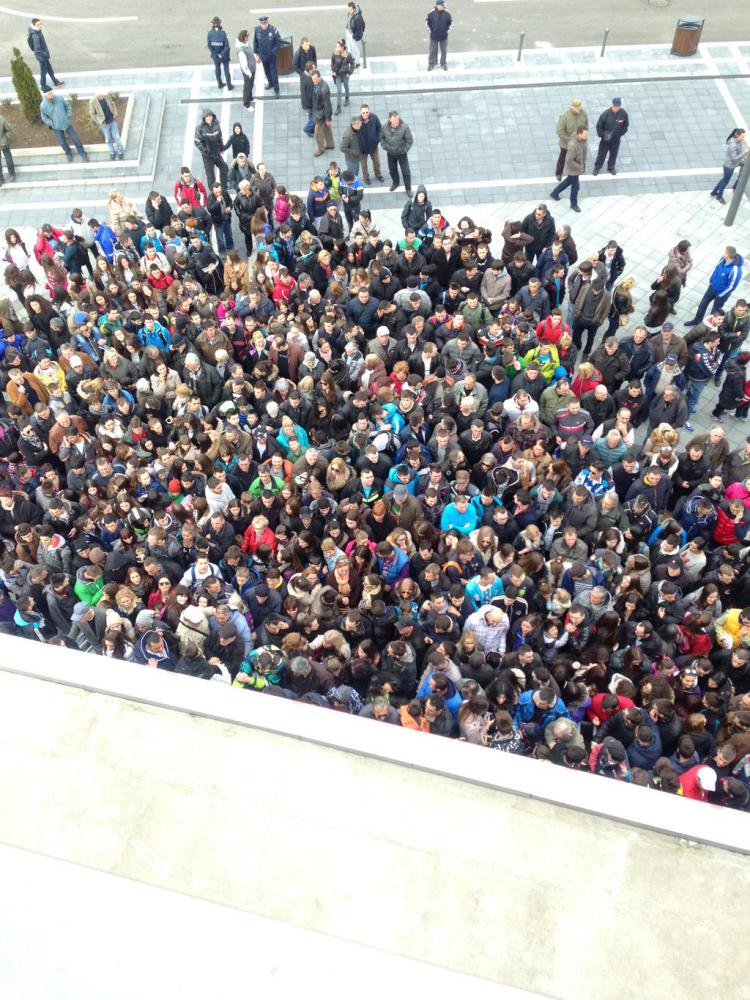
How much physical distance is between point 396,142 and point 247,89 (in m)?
4.91

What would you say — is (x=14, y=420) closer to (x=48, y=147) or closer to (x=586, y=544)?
(x=586, y=544)

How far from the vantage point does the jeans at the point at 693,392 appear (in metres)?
11.3

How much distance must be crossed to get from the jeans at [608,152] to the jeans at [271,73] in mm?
7080

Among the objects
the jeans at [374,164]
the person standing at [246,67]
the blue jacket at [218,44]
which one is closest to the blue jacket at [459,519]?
the jeans at [374,164]

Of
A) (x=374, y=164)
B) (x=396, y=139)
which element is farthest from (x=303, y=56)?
(x=396, y=139)

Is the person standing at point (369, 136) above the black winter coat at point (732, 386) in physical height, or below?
above

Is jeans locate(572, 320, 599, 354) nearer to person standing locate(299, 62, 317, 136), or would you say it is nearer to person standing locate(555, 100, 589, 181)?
person standing locate(555, 100, 589, 181)

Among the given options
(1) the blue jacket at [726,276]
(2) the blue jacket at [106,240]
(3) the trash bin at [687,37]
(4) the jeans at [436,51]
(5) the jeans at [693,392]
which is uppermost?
(3) the trash bin at [687,37]

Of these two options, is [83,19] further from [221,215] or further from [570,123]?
[570,123]

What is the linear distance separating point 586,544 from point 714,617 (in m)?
1.41

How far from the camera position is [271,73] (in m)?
17.9

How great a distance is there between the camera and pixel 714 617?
27.3 ft

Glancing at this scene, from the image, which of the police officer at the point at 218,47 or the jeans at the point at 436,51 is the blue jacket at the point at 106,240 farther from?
the jeans at the point at 436,51

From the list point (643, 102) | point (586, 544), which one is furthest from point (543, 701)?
point (643, 102)
